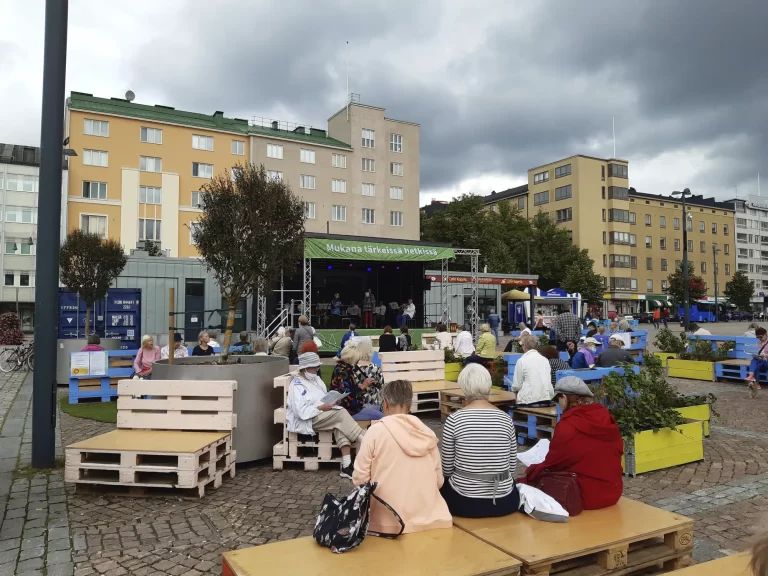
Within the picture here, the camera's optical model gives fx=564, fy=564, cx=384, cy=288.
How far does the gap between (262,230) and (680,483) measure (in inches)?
242

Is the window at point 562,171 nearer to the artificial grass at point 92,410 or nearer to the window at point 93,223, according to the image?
the window at point 93,223

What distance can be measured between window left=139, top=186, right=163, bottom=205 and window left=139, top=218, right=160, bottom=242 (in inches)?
61.7

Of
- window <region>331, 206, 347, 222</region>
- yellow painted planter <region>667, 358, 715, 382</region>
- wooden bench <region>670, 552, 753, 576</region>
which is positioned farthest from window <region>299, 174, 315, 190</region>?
wooden bench <region>670, 552, 753, 576</region>

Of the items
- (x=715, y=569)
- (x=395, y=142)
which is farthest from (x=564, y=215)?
(x=715, y=569)

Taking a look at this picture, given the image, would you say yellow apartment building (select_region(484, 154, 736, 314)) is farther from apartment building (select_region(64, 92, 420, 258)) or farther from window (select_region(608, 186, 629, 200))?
apartment building (select_region(64, 92, 420, 258))

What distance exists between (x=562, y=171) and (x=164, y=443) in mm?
69759

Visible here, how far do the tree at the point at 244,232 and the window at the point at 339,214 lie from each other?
4238 cm

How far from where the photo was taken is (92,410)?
1018 centimetres

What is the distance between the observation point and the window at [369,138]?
52.9 metres

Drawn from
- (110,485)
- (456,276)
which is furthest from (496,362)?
(456,276)

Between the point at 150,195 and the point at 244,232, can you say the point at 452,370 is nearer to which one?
the point at 244,232

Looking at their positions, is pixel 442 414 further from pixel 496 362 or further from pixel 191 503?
pixel 191 503

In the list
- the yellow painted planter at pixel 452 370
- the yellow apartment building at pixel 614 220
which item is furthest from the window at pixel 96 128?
the yellow apartment building at pixel 614 220

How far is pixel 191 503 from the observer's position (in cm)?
521
